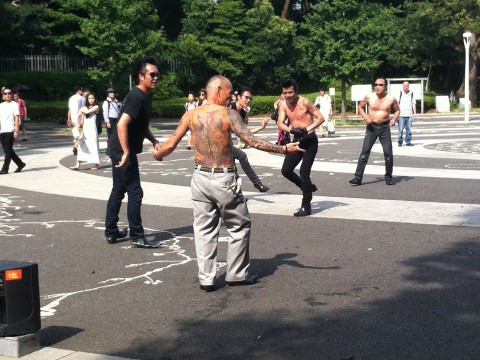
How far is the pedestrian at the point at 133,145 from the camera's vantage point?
894 cm

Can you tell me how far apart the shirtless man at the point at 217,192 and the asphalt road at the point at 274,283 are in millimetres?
269

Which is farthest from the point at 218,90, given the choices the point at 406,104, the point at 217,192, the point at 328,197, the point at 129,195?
the point at 406,104

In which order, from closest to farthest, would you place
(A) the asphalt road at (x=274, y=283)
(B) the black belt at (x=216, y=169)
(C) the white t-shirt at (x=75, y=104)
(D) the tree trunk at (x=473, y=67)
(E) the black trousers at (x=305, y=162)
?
(A) the asphalt road at (x=274, y=283) → (B) the black belt at (x=216, y=169) → (E) the black trousers at (x=305, y=162) → (C) the white t-shirt at (x=75, y=104) → (D) the tree trunk at (x=473, y=67)

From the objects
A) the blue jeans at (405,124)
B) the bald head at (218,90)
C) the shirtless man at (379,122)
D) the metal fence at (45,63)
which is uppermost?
the metal fence at (45,63)

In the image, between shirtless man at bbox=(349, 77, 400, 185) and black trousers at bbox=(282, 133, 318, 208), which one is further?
shirtless man at bbox=(349, 77, 400, 185)

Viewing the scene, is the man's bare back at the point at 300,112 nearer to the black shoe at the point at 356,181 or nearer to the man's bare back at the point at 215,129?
the black shoe at the point at 356,181

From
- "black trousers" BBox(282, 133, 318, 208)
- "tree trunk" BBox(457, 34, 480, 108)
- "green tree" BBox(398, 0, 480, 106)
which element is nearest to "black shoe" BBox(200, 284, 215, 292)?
"black trousers" BBox(282, 133, 318, 208)

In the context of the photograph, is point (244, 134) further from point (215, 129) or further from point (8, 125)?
point (8, 125)

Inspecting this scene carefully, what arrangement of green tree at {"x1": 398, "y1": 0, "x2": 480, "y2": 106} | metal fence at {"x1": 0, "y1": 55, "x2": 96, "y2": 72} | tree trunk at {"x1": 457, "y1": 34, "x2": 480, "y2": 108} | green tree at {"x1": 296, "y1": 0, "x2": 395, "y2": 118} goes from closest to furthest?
green tree at {"x1": 296, "y1": 0, "x2": 395, "y2": 118} → metal fence at {"x1": 0, "y1": 55, "x2": 96, "y2": 72} → green tree at {"x1": 398, "y1": 0, "x2": 480, "y2": 106} → tree trunk at {"x1": 457, "y1": 34, "x2": 480, "y2": 108}

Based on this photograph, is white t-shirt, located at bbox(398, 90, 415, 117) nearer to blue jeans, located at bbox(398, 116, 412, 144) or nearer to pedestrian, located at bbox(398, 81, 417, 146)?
pedestrian, located at bbox(398, 81, 417, 146)

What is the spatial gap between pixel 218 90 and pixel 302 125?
14.0ft

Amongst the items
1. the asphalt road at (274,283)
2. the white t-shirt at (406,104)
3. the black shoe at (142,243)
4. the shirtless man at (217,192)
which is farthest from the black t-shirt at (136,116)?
the white t-shirt at (406,104)

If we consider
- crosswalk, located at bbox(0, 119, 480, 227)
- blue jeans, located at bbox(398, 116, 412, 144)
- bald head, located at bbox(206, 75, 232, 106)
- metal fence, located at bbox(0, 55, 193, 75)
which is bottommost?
crosswalk, located at bbox(0, 119, 480, 227)

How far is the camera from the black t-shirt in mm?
8938
